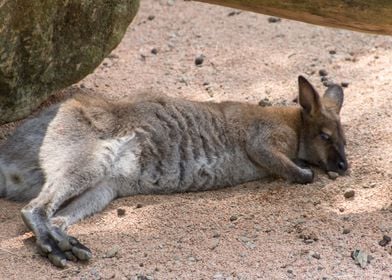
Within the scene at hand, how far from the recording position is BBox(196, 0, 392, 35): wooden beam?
197 inches

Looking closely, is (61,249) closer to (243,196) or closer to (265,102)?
(243,196)

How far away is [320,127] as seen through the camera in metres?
6.14

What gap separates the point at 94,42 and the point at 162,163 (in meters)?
0.93

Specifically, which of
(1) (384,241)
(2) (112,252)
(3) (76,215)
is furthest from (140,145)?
(1) (384,241)

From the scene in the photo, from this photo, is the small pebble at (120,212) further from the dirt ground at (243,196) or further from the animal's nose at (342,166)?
the animal's nose at (342,166)

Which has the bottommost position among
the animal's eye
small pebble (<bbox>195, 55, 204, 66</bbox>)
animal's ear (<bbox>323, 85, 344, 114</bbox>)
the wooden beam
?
the animal's eye

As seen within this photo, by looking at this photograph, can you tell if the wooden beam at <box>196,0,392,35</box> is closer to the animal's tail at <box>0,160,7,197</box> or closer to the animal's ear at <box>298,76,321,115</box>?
the animal's ear at <box>298,76,321,115</box>

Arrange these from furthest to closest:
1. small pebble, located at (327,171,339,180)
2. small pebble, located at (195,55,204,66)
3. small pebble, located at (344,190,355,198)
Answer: small pebble, located at (195,55,204,66) < small pebble, located at (327,171,339,180) < small pebble, located at (344,190,355,198)

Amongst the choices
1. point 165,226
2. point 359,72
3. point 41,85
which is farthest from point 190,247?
point 359,72

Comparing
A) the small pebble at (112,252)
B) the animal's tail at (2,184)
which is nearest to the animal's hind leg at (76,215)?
the small pebble at (112,252)

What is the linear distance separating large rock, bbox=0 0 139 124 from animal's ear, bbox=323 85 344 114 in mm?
1565

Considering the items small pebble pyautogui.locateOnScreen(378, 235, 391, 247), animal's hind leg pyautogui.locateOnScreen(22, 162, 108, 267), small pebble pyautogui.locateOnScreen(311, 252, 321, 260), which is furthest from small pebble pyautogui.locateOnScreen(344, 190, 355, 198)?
animal's hind leg pyautogui.locateOnScreen(22, 162, 108, 267)

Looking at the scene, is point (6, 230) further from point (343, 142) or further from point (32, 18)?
point (343, 142)

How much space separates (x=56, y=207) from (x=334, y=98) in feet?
7.77
